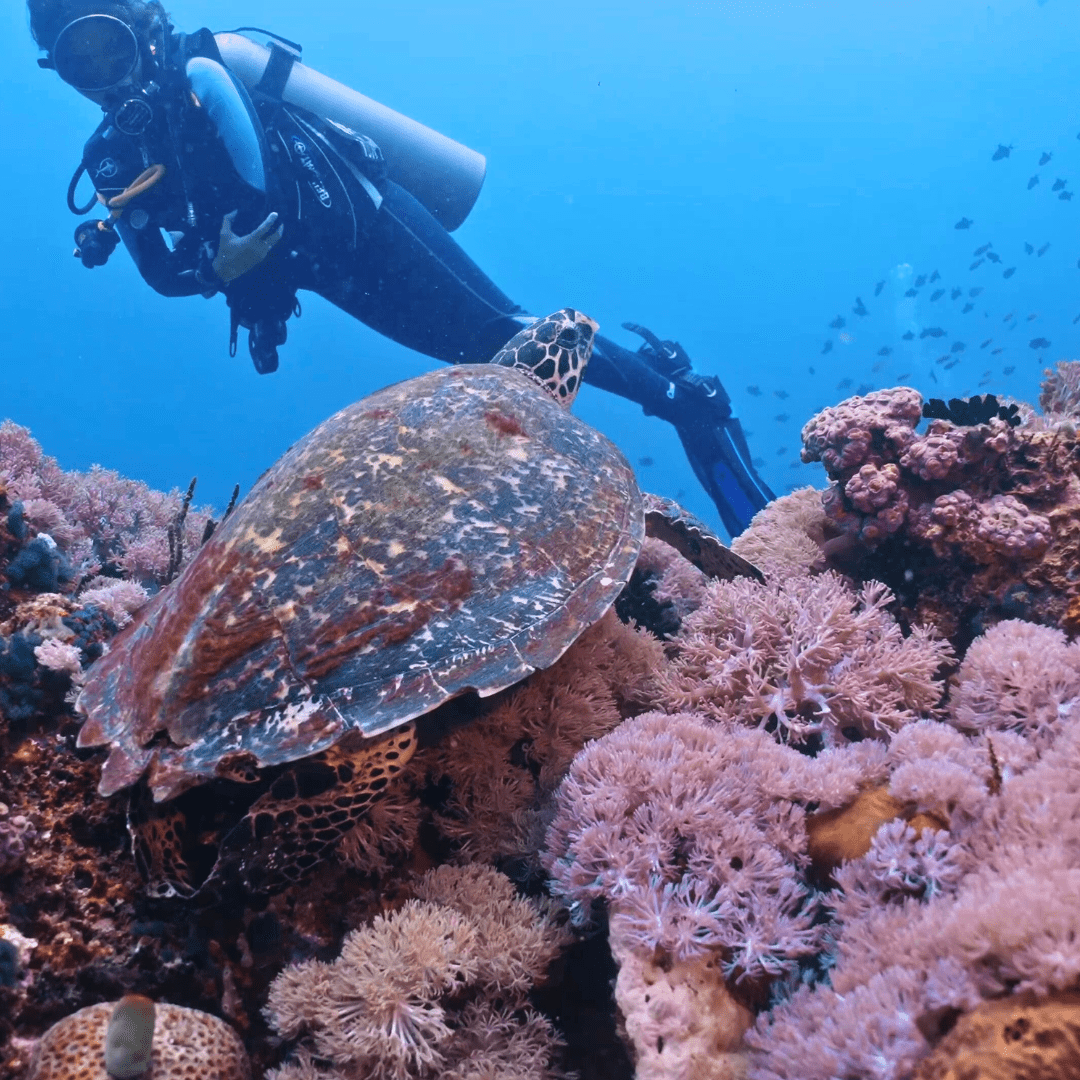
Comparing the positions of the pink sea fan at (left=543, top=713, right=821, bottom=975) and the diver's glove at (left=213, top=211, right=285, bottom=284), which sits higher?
the diver's glove at (left=213, top=211, right=285, bottom=284)

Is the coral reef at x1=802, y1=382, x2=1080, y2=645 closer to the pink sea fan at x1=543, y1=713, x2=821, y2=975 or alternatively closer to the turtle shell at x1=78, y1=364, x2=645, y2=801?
the turtle shell at x1=78, y1=364, x2=645, y2=801

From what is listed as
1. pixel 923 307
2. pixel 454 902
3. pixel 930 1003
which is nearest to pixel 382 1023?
pixel 454 902

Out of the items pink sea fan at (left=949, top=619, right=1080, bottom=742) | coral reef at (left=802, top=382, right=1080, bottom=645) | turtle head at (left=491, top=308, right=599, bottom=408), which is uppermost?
turtle head at (left=491, top=308, right=599, bottom=408)

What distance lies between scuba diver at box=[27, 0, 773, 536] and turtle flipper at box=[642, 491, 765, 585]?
14.9ft

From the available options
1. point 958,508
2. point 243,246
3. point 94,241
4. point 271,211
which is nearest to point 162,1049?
point 958,508

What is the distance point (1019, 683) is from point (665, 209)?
10868cm

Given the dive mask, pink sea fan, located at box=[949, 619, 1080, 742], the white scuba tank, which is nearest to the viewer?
pink sea fan, located at box=[949, 619, 1080, 742]

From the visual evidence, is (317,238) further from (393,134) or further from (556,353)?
(556,353)

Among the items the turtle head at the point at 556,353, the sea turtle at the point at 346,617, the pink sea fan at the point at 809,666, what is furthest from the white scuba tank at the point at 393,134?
the pink sea fan at the point at 809,666

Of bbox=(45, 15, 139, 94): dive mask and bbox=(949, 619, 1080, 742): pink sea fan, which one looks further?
bbox=(45, 15, 139, 94): dive mask

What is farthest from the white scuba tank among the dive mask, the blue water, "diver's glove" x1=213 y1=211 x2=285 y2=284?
the blue water

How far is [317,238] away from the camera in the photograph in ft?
27.8

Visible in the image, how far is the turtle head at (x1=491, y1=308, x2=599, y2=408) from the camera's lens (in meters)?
5.11

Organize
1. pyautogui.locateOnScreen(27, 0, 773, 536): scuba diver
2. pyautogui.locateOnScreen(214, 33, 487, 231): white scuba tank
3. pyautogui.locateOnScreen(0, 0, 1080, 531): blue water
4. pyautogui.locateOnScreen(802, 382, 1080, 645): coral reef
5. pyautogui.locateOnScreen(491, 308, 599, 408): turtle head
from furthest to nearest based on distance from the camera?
pyautogui.locateOnScreen(0, 0, 1080, 531): blue water, pyautogui.locateOnScreen(214, 33, 487, 231): white scuba tank, pyautogui.locateOnScreen(27, 0, 773, 536): scuba diver, pyautogui.locateOnScreen(491, 308, 599, 408): turtle head, pyautogui.locateOnScreen(802, 382, 1080, 645): coral reef
